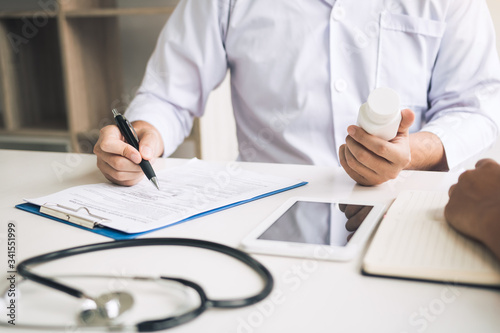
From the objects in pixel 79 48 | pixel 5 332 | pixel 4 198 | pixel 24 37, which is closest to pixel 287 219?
pixel 5 332

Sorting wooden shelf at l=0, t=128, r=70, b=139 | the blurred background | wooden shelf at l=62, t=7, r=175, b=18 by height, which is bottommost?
wooden shelf at l=0, t=128, r=70, b=139

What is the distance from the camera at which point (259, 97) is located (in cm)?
108

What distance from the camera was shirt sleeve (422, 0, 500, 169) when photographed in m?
0.99

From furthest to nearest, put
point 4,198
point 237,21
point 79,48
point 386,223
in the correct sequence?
point 79,48, point 237,21, point 4,198, point 386,223

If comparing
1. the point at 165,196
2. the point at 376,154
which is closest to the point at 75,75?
the point at 165,196

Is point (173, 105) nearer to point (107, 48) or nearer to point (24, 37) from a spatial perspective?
point (107, 48)

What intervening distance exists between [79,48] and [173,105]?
39.1 inches

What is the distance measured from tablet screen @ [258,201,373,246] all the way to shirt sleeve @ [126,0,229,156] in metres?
0.56

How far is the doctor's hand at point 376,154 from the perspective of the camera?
2.08 feet

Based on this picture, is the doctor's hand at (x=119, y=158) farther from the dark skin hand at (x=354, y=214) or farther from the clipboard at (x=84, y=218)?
the dark skin hand at (x=354, y=214)

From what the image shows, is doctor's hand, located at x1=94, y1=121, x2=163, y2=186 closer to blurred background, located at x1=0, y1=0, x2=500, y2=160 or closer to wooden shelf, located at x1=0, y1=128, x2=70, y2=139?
blurred background, located at x1=0, y1=0, x2=500, y2=160

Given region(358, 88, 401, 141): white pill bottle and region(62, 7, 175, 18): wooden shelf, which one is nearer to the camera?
region(358, 88, 401, 141): white pill bottle

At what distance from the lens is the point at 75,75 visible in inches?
74.5

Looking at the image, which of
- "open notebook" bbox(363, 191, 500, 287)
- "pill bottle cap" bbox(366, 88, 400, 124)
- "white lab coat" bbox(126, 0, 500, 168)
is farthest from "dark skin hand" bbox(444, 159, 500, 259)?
"white lab coat" bbox(126, 0, 500, 168)
